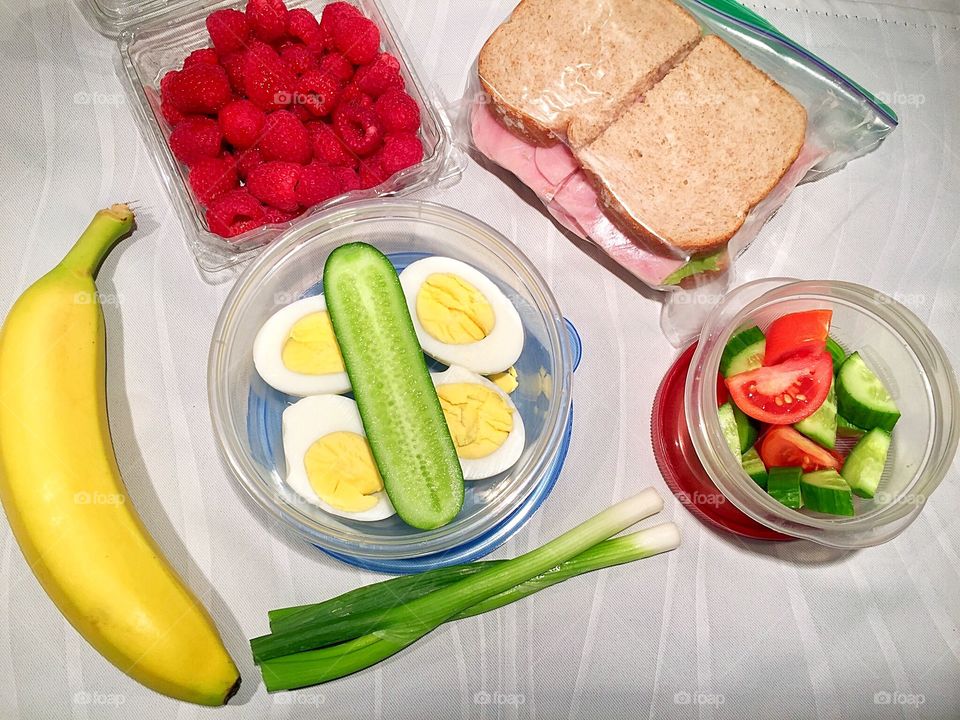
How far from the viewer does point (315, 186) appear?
1050 millimetres

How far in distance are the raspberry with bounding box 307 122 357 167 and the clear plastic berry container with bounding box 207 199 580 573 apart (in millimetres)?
100

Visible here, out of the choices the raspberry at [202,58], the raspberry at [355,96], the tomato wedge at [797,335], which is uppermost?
the raspberry at [202,58]

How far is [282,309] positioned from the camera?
3.45ft

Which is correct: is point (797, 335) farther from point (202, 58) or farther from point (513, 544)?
point (202, 58)

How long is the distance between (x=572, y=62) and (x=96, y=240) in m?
0.74

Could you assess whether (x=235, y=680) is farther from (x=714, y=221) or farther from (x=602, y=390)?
(x=714, y=221)

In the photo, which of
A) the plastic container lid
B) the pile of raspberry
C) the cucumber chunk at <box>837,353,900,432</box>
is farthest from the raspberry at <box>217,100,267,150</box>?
the cucumber chunk at <box>837,353,900,432</box>

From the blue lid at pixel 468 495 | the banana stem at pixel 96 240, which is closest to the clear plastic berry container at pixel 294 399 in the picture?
the blue lid at pixel 468 495

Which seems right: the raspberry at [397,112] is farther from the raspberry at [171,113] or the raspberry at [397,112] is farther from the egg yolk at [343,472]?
the egg yolk at [343,472]

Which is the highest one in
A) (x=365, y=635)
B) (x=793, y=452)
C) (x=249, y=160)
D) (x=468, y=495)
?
(x=249, y=160)

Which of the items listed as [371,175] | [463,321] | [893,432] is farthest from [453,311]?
[893,432]

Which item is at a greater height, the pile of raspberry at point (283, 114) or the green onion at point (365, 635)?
the pile of raspberry at point (283, 114)

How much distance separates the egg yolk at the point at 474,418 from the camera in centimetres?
101

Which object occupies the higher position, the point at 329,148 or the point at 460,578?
the point at 329,148
